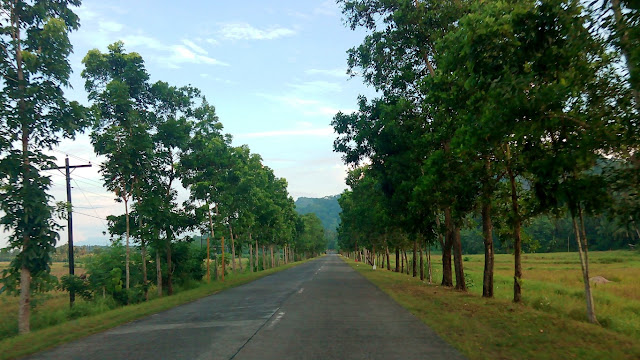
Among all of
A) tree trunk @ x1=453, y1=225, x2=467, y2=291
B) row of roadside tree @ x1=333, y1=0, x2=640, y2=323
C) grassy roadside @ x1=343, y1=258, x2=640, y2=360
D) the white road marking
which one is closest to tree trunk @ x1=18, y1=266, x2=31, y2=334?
the white road marking

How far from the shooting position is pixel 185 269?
36906mm

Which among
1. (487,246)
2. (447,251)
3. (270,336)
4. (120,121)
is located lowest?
(270,336)

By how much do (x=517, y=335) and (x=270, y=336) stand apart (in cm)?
546

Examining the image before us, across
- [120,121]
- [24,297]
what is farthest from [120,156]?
[24,297]

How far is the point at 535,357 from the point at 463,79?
6399 mm

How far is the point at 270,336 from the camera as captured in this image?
9.79 metres

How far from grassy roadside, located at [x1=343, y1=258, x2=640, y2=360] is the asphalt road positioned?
579mm

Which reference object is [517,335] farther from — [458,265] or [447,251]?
[447,251]

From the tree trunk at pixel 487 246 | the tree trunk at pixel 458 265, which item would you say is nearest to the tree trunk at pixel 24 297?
the tree trunk at pixel 487 246

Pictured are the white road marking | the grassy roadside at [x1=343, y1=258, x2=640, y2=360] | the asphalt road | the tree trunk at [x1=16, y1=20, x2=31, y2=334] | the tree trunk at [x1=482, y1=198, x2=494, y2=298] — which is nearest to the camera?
the grassy roadside at [x1=343, y1=258, x2=640, y2=360]

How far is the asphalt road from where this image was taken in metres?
8.04

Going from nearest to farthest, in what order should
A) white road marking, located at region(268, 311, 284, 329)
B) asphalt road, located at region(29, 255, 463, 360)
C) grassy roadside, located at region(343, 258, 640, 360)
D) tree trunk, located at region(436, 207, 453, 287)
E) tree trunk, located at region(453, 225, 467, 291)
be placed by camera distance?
grassy roadside, located at region(343, 258, 640, 360) < asphalt road, located at region(29, 255, 463, 360) < white road marking, located at region(268, 311, 284, 329) < tree trunk, located at region(453, 225, 467, 291) < tree trunk, located at region(436, 207, 453, 287)

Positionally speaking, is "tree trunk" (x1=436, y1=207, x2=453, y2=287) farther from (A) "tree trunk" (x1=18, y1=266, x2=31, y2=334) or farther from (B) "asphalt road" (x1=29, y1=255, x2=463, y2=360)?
(A) "tree trunk" (x1=18, y1=266, x2=31, y2=334)

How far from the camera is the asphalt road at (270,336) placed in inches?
316
